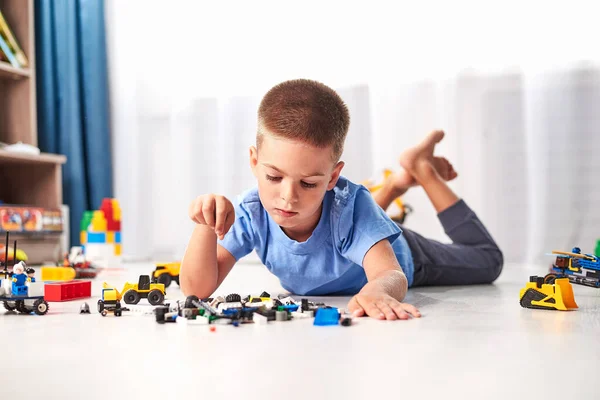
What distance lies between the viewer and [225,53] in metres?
2.59

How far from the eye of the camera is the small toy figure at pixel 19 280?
0.98 m

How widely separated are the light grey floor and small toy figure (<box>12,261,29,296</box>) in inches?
1.6

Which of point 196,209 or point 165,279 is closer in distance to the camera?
point 196,209

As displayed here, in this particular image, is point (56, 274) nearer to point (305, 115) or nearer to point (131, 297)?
point (131, 297)

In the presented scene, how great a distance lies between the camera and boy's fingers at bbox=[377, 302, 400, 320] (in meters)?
0.90

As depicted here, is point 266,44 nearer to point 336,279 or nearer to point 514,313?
point 336,279

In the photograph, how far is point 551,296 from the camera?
1049 millimetres

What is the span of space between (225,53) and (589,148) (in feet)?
4.78

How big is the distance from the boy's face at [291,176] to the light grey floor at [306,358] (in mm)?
201

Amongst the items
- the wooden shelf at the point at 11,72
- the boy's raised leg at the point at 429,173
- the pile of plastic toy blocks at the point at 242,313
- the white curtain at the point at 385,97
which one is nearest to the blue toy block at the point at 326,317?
the pile of plastic toy blocks at the point at 242,313

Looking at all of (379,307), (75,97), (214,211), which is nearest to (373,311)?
(379,307)

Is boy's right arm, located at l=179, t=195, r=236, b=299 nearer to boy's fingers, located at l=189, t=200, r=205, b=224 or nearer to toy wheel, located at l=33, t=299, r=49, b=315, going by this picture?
boy's fingers, located at l=189, t=200, r=205, b=224

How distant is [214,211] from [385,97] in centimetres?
151

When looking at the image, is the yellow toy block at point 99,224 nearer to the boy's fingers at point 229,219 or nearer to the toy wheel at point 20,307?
the toy wheel at point 20,307
